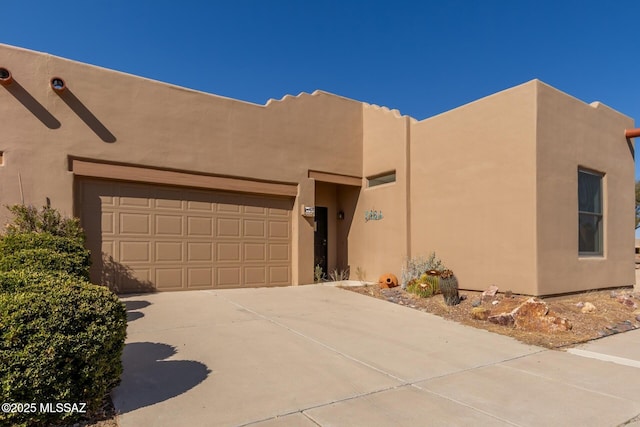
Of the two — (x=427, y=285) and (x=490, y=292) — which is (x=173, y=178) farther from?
(x=490, y=292)

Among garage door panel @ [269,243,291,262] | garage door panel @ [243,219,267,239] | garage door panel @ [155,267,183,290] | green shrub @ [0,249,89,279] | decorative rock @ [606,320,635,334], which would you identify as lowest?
decorative rock @ [606,320,635,334]

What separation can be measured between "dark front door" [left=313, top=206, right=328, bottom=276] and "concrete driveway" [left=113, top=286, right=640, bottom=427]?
590cm

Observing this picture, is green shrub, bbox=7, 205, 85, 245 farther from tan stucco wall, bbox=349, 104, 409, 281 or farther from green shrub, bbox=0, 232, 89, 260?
tan stucco wall, bbox=349, 104, 409, 281

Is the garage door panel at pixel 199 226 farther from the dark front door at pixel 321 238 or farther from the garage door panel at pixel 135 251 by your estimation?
the dark front door at pixel 321 238

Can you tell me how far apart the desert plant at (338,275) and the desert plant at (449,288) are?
Result: 428 cm

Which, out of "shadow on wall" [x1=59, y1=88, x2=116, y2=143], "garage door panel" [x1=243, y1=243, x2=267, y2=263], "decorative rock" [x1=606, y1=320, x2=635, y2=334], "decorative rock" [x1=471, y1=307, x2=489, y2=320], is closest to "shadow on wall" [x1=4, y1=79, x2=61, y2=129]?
"shadow on wall" [x1=59, y1=88, x2=116, y2=143]

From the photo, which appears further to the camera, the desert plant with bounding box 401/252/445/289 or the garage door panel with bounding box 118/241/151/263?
the desert plant with bounding box 401/252/445/289

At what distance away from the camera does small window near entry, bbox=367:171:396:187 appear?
12019 mm

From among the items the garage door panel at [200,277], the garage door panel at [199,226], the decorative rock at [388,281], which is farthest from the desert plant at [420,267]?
the garage door panel at [199,226]

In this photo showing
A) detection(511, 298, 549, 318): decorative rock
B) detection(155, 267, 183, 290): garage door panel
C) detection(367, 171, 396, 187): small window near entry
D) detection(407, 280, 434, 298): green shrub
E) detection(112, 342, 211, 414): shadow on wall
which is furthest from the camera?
detection(367, 171, 396, 187): small window near entry

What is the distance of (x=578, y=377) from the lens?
4.82 meters

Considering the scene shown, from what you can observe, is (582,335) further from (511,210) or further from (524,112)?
(524,112)

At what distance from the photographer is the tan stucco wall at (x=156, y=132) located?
825cm

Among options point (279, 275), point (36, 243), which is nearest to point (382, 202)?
point (279, 275)
